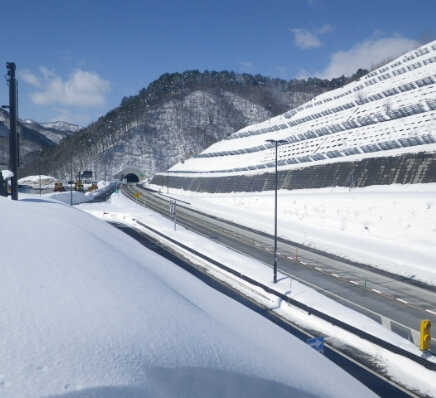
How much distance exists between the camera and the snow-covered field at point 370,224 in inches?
1071

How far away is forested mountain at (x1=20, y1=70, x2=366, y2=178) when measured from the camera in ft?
460

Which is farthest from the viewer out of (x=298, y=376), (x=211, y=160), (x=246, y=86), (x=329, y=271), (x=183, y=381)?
(x=246, y=86)

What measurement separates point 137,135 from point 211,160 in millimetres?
61509

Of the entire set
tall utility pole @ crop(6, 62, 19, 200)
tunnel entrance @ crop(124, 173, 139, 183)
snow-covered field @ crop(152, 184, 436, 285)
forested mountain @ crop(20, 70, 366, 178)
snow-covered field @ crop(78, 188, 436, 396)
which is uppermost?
forested mountain @ crop(20, 70, 366, 178)

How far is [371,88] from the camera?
7469cm

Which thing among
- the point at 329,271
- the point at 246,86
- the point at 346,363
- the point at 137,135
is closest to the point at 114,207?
the point at 329,271

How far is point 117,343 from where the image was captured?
5152 mm

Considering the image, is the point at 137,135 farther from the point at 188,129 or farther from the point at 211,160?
the point at 211,160

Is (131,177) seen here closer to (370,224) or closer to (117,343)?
(370,224)

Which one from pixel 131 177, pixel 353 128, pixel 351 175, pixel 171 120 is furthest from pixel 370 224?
pixel 171 120

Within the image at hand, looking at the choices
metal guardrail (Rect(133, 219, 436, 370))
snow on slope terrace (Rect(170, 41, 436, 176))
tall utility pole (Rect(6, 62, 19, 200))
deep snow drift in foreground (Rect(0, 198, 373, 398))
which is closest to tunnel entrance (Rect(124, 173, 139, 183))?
snow on slope terrace (Rect(170, 41, 436, 176))

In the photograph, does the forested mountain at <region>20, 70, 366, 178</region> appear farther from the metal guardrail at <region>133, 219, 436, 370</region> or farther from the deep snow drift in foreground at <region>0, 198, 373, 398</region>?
the deep snow drift in foreground at <region>0, 198, 373, 398</region>

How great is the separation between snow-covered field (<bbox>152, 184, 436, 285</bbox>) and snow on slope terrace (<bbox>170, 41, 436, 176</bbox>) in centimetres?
718

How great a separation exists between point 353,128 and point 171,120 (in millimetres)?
A: 104188
